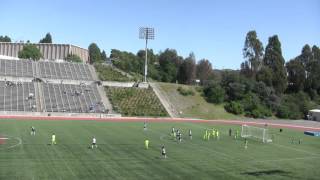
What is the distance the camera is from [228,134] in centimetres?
6119

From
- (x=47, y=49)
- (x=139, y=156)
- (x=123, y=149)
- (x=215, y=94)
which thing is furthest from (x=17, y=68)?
(x=47, y=49)

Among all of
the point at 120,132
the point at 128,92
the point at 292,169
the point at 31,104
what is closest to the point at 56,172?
the point at 292,169

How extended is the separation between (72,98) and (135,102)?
11717 mm

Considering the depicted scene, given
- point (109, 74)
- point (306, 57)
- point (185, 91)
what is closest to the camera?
point (185, 91)

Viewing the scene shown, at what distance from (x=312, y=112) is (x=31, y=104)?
54361 millimetres

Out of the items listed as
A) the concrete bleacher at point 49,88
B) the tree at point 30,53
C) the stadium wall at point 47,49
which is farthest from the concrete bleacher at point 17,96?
the stadium wall at point 47,49

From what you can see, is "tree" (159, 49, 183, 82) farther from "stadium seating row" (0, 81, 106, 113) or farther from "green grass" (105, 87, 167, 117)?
"stadium seating row" (0, 81, 106, 113)

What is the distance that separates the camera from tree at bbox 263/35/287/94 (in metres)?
108

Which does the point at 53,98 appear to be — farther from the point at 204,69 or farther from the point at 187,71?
the point at 204,69

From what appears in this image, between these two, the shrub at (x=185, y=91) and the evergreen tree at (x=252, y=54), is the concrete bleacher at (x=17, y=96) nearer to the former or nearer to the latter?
the shrub at (x=185, y=91)

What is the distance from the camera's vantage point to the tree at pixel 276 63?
108 metres

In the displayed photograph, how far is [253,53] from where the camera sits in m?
119

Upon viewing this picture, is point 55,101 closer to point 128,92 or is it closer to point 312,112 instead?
point 128,92

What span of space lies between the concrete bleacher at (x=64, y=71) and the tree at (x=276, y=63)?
41868 mm
